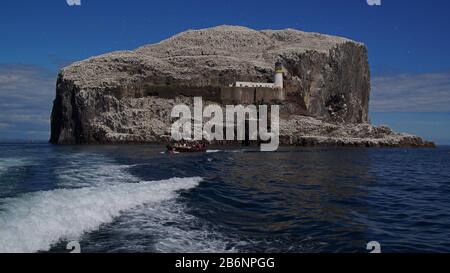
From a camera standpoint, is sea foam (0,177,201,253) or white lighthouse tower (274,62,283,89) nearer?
sea foam (0,177,201,253)

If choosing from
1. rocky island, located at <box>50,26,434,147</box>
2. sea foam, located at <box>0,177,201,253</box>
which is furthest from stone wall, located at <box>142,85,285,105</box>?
sea foam, located at <box>0,177,201,253</box>

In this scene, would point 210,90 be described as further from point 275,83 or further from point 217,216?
point 217,216

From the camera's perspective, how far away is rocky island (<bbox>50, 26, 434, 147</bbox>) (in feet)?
332

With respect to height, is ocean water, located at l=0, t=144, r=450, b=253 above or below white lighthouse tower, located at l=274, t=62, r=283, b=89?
below

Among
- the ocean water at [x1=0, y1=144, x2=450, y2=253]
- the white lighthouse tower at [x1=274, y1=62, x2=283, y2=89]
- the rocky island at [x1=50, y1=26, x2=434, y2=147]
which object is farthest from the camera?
the white lighthouse tower at [x1=274, y1=62, x2=283, y2=89]

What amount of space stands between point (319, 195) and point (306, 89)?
311 ft

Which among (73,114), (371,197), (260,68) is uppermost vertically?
(260,68)

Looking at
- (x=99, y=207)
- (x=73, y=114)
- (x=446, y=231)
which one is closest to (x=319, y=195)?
(x=446, y=231)

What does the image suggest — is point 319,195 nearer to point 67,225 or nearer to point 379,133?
point 67,225

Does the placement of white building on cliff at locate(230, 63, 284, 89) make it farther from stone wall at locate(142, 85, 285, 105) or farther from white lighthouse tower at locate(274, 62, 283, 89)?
stone wall at locate(142, 85, 285, 105)

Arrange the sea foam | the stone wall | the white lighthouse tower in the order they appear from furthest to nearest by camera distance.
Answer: the white lighthouse tower < the stone wall < the sea foam

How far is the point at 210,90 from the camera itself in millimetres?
109625

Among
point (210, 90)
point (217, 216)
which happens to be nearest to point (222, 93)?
point (210, 90)
